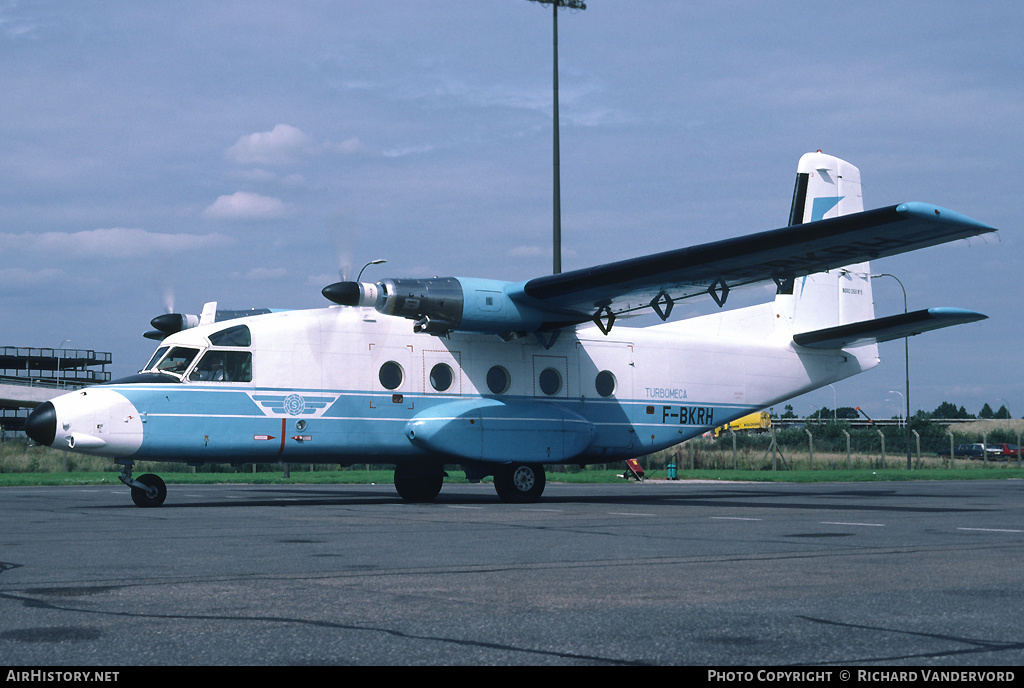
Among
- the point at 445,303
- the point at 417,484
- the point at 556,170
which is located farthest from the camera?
the point at 556,170

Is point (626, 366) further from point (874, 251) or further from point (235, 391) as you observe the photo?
point (235, 391)

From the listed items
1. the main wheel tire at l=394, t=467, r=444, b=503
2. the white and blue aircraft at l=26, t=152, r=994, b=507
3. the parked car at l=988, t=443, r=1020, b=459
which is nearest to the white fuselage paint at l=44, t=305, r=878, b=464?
the white and blue aircraft at l=26, t=152, r=994, b=507

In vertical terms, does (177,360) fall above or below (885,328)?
below

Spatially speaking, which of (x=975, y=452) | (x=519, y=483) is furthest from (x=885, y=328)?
(x=975, y=452)

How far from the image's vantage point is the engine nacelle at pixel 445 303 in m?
18.0

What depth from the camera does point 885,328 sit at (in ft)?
71.5

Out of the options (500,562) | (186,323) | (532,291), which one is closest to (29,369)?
(186,323)

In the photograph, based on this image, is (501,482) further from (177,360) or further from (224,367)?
(177,360)

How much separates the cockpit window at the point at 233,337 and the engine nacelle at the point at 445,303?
5.56 ft

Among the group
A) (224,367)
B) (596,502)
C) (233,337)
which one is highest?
(233,337)

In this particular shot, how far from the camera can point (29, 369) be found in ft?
295

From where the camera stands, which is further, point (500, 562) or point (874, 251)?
point (874, 251)

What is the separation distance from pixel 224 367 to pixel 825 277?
49.2 feet

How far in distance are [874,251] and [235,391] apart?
11.6 metres
